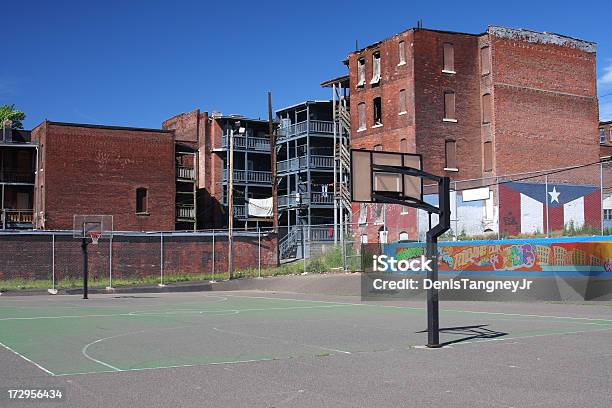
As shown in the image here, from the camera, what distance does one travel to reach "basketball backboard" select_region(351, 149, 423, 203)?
1441cm

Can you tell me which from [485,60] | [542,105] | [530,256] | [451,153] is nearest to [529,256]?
[530,256]

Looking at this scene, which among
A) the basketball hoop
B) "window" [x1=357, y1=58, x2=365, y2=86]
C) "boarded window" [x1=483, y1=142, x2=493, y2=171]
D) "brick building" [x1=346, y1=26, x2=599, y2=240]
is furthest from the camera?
"window" [x1=357, y1=58, x2=365, y2=86]

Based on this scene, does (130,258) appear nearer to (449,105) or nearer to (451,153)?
(451,153)

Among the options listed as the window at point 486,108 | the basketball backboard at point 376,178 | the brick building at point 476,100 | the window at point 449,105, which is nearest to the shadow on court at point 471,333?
the basketball backboard at point 376,178

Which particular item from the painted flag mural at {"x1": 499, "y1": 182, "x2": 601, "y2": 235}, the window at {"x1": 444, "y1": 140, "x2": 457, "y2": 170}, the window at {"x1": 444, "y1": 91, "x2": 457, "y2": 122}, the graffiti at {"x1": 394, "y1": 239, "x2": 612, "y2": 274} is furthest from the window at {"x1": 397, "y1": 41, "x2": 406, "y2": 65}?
the painted flag mural at {"x1": 499, "y1": 182, "x2": 601, "y2": 235}

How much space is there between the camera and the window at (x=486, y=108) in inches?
2057

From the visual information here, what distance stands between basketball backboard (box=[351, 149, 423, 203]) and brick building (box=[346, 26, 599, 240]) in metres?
34.7

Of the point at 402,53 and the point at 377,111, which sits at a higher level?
the point at 402,53

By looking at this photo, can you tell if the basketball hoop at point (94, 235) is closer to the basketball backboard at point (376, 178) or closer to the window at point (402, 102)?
the basketball backboard at point (376, 178)

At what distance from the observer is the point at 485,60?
52.3 m

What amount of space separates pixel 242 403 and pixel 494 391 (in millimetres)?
3244

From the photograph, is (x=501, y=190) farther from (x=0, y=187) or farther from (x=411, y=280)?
(x=0, y=187)

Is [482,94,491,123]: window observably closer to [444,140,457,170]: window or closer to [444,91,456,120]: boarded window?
[444,91,456,120]: boarded window

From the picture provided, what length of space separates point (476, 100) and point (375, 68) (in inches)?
306
